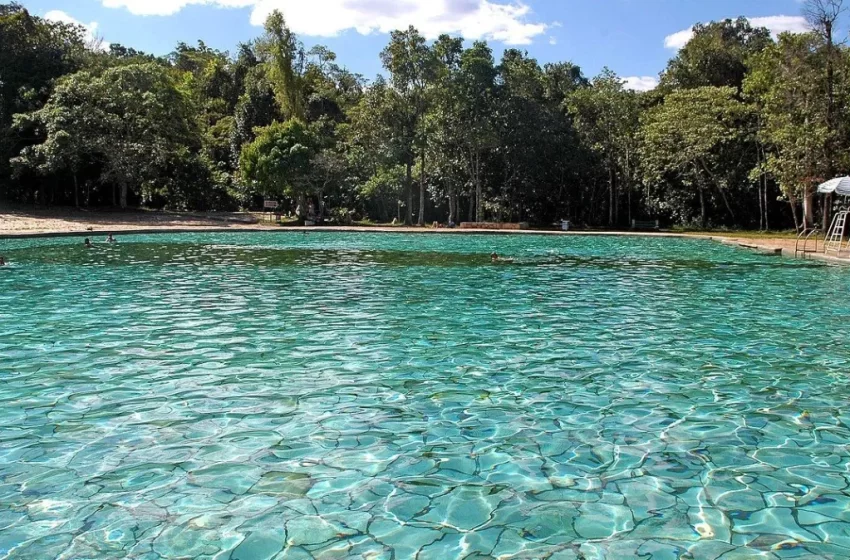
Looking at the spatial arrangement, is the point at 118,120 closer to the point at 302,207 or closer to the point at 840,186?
the point at 302,207

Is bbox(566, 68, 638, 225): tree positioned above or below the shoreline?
above

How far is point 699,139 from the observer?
3067 centimetres

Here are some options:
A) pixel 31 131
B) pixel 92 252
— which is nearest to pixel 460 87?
pixel 92 252

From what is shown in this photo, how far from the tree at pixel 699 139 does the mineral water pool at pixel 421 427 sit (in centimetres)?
2220

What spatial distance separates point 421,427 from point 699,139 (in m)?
29.8

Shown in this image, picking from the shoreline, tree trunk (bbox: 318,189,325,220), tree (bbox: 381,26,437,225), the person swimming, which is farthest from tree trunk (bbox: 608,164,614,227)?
the person swimming

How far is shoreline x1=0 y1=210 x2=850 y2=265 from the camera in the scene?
23.5 m

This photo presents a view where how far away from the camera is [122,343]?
7297 millimetres

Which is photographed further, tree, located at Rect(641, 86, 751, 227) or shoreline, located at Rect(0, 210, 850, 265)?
tree, located at Rect(641, 86, 751, 227)

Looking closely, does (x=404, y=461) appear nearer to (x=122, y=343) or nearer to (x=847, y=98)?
(x=122, y=343)

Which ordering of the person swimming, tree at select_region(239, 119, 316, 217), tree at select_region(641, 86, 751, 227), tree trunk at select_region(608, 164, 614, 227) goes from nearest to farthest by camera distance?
the person swimming < tree at select_region(641, 86, 751, 227) < tree at select_region(239, 119, 316, 217) < tree trunk at select_region(608, 164, 614, 227)


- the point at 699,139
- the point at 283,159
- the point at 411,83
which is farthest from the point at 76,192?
the point at 699,139

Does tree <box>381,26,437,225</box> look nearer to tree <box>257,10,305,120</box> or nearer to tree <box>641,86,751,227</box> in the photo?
tree <box>257,10,305,120</box>

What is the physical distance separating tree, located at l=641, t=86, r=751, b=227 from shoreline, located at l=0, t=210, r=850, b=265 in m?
4.15
